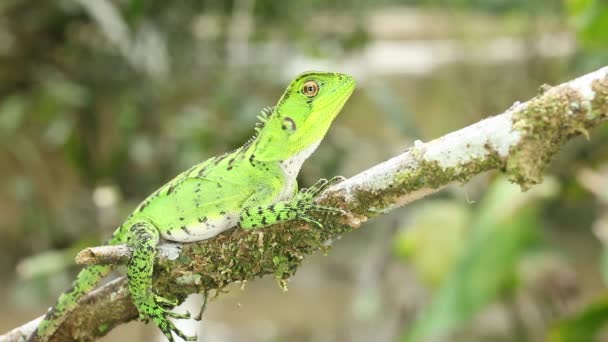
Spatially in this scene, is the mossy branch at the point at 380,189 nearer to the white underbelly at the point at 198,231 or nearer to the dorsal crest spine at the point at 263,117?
the white underbelly at the point at 198,231

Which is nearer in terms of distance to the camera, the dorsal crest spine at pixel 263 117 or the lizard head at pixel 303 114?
the lizard head at pixel 303 114

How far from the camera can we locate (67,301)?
1.69 meters

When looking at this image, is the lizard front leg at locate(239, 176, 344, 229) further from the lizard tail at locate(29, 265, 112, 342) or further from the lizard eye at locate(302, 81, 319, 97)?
the lizard tail at locate(29, 265, 112, 342)

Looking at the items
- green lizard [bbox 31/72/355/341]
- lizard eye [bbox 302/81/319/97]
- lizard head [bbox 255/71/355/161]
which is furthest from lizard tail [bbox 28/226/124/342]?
lizard eye [bbox 302/81/319/97]

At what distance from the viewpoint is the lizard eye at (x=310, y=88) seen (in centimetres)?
175

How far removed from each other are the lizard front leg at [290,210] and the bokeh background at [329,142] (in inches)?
77.1

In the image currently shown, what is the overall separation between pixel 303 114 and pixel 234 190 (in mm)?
299

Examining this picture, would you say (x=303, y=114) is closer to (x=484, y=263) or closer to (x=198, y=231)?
(x=198, y=231)

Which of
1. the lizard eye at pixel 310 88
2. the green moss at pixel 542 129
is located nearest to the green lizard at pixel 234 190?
the lizard eye at pixel 310 88

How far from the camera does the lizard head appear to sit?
1.75m

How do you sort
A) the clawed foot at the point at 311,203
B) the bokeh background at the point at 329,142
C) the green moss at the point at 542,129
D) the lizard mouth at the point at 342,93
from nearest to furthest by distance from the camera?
1. the green moss at the point at 542,129
2. the clawed foot at the point at 311,203
3. the lizard mouth at the point at 342,93
4. the bokeh background at the point at 329,142

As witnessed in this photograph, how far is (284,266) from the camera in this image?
159 cm

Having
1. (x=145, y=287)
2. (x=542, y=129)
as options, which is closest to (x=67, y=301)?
(x=145, y=287)

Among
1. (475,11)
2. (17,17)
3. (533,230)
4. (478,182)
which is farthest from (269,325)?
(475,11)
